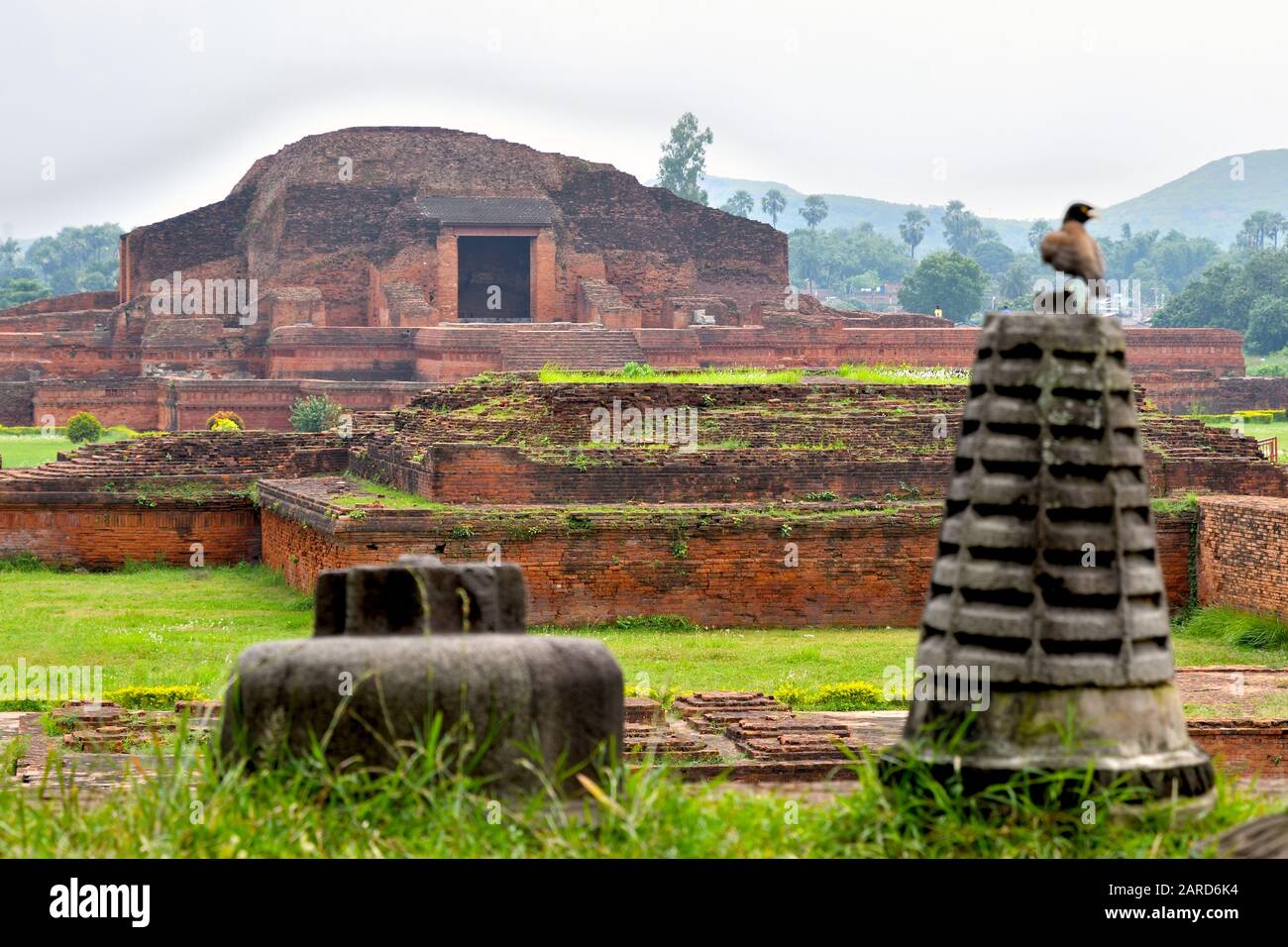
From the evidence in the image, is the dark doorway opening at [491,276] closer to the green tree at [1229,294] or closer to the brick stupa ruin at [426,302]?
the brick stupa ruin at [426,302]

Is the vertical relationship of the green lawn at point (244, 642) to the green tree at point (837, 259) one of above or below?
below

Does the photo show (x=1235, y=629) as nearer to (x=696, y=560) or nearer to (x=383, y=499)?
(x=696, y=560)

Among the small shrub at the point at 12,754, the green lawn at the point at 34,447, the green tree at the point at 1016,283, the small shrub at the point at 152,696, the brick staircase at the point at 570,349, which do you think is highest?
the green tree at the point at 1016,283

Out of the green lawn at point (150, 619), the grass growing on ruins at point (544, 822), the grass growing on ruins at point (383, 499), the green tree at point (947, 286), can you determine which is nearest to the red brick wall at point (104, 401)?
the green lawn at point (150, 619)

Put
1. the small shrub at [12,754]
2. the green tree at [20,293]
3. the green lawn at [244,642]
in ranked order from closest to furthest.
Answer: the small shrub at [12,754], the green lawn at [244,642], the green tree at [20,293]

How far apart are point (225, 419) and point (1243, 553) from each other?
18.8 meters

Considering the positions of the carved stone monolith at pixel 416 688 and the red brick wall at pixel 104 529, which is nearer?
the carved stone monolith at pixel 416 688

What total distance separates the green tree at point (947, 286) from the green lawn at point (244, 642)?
5424 cm

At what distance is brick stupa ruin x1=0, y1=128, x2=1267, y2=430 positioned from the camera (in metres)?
32.6

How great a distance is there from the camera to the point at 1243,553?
14820mm

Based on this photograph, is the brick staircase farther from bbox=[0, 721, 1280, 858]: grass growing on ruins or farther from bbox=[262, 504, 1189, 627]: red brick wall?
bbox=[0, 721, 1280, 858]: grass growing on ruins

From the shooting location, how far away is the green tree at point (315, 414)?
1120 inches

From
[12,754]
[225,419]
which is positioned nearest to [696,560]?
[12,754]
